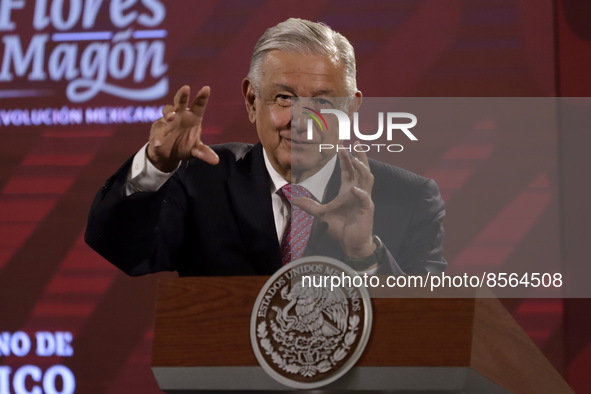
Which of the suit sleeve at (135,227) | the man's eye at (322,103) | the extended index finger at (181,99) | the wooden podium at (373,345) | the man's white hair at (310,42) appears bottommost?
the wooden podium at (373,345)

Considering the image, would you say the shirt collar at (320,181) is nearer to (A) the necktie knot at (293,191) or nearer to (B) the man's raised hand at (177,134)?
(A) the necktie knot at (293,191)

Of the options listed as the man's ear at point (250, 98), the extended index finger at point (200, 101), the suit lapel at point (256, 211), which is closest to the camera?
the extended index finger at point (200, 101)

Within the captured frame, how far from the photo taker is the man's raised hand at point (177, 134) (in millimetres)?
1346

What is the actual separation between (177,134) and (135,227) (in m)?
0.30

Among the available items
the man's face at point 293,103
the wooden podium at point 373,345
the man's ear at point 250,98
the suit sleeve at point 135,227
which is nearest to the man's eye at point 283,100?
the man's face at point 293,103

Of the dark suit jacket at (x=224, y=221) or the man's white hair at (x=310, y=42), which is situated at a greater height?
the man's white hair at (x=310, y=42)

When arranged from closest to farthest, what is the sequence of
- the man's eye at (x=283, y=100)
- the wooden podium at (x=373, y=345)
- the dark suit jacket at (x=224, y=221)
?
1. the wooden podium at (x=373, y=345)
2. the dark suit jacket at (x=224, y=221)
3. the man's eye at (x=283, y=100)

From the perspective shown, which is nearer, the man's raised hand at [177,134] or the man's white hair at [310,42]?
the man's raised hand at [177,134]

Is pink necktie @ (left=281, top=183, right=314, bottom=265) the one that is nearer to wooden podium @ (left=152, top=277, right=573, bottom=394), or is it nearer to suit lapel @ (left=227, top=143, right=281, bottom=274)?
suit lapel @ (left=227, top=143, right=281, bottom=274)

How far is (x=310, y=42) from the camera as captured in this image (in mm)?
1719

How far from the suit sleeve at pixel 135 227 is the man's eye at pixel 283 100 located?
1.01 feet

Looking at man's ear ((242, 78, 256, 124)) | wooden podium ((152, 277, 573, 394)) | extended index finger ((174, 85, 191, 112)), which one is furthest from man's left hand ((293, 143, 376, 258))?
man's ear ((242, 78, 256, 124))

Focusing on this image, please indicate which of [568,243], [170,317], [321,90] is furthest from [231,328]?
[568,243]

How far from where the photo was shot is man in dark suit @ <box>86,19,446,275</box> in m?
1.40
